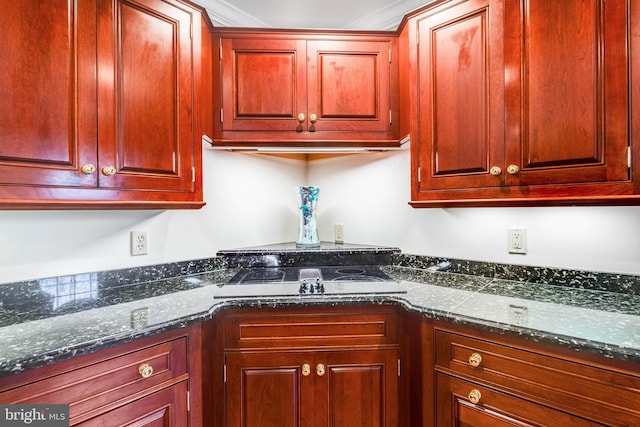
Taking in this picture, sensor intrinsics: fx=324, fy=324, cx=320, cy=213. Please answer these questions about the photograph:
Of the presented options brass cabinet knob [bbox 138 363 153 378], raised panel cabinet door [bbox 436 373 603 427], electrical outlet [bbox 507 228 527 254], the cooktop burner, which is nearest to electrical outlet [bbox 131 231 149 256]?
the cooktop burner

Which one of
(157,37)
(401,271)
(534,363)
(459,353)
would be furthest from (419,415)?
(157,37)

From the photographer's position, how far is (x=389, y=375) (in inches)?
49.1

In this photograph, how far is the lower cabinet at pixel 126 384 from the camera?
81 cm

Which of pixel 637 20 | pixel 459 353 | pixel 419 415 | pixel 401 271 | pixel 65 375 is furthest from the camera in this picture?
pixel 401 271

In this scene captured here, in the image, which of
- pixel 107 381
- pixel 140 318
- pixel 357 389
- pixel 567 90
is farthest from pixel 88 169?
pixel 567 90

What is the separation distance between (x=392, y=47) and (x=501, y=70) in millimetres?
566

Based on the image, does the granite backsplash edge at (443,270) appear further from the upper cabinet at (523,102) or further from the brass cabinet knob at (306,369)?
the brass cabinet knob at (306,369)

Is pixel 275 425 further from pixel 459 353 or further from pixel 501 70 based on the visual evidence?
pixel 501 70

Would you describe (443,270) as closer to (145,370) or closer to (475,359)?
(475,359)

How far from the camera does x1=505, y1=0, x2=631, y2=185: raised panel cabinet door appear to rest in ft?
3.22

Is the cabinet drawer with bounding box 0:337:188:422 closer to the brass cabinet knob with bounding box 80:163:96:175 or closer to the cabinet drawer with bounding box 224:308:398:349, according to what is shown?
the cabinet drawer with bounding box 224:308:398:349

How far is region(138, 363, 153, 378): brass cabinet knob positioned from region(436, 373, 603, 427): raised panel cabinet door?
94cm

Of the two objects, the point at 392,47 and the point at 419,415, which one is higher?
the point at 392,47

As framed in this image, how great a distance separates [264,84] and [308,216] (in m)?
0.77
